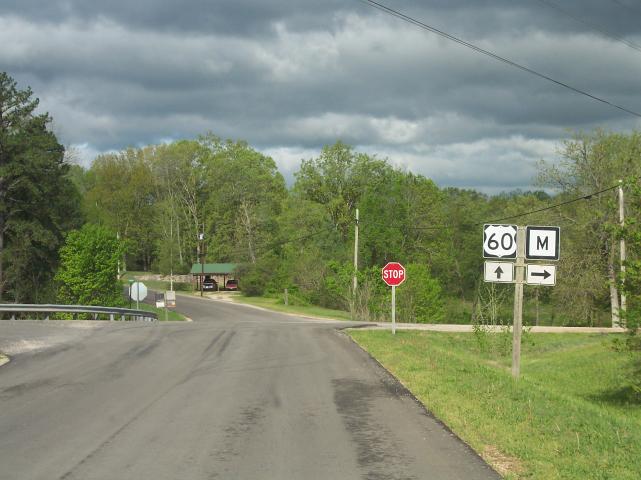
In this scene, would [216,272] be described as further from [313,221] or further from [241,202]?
[313,221]

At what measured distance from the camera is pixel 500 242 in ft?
46.7

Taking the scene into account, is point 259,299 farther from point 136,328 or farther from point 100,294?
point 136,328

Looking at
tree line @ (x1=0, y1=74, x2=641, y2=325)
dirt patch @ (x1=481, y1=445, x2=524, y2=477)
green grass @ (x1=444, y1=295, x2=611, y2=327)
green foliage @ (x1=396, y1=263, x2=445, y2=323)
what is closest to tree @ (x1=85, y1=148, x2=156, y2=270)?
tree line @ (x1=0, y1=74, x2=641, y2=325)

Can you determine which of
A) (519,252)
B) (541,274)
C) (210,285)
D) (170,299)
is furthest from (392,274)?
(210,285)

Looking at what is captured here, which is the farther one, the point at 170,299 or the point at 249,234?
the point at 249,234

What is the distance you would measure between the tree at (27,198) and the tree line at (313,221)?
0.10 metres

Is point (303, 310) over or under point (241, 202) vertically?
under

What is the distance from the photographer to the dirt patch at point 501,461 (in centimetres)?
730

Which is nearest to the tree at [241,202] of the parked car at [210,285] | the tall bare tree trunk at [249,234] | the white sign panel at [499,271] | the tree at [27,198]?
the tall bare tree trunk at [249,234]

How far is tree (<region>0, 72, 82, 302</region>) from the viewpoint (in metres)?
48.8

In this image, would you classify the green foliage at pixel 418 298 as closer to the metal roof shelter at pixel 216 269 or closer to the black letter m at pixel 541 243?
the black letter m at pixel 541 243

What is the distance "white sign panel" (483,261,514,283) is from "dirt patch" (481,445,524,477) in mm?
6374

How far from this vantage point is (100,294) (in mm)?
53406

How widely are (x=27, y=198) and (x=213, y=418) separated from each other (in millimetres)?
46227
